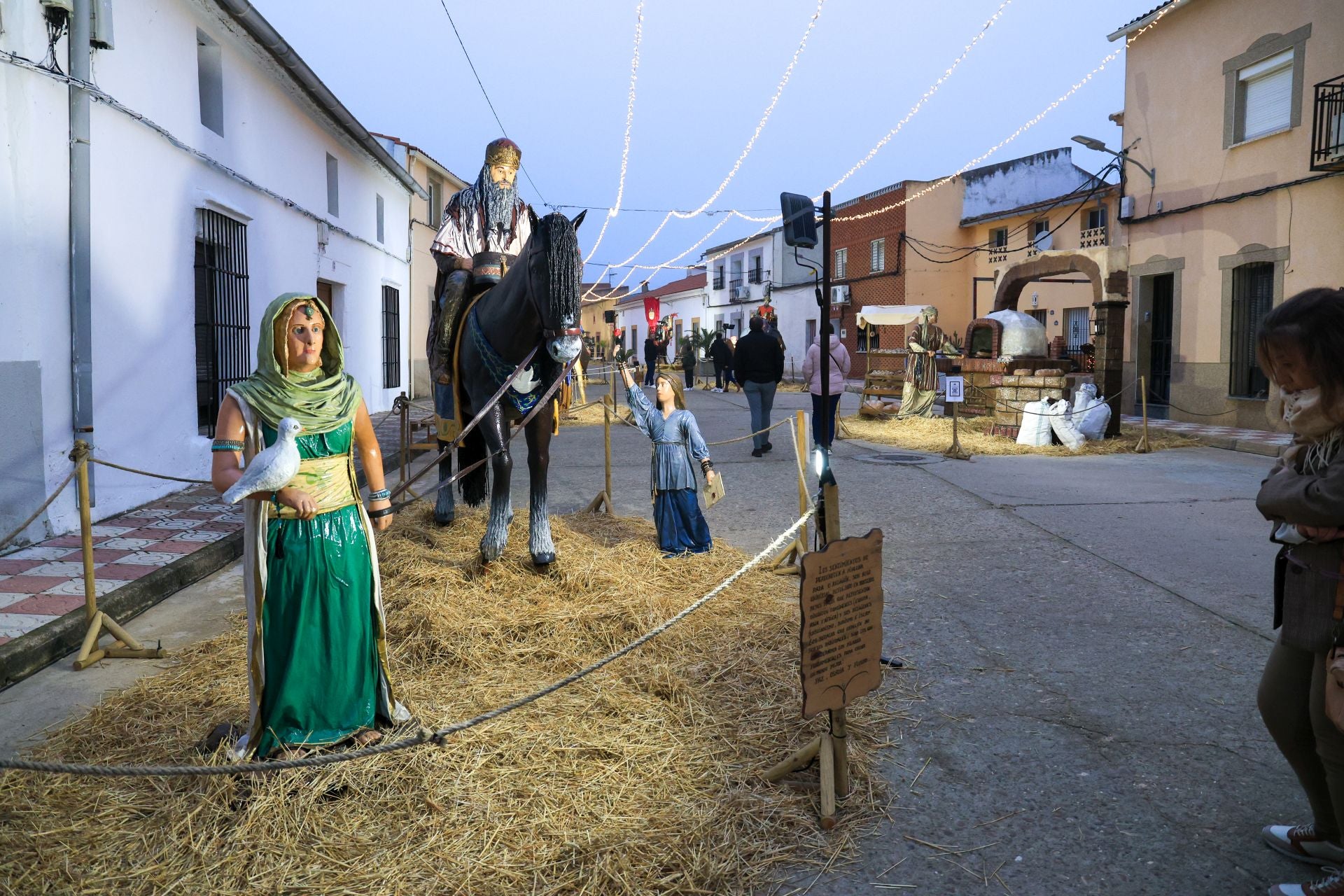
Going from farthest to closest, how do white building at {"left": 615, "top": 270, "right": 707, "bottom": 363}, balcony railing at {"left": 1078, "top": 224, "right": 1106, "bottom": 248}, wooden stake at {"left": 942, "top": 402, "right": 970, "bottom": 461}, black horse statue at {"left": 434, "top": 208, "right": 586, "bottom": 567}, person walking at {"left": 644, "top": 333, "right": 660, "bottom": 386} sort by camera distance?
white building at {"left": 615, "top": 270, "right": 707, "bottom": 363} < person walking at {"left": 644, "top": 333, "right": 660, "bottom": 386} < balcony railing at {"left": 1078, "top": 224, "right": 1106, "bottom": 248} < wooden stake at {"left": 942, "top": 402, "right": 970, "bottom": 461} < black horse statue at {"left": 434, "top": 208, "right": 586, "bottom": 567}

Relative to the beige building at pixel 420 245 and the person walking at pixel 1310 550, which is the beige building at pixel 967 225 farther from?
the person walking at pixel 1310 550

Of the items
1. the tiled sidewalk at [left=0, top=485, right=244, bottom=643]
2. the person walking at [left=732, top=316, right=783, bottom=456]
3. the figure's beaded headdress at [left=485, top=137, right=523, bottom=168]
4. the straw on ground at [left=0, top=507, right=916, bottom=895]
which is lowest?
the straw on ground at [left=0, top=507, right=916, bottom=895]

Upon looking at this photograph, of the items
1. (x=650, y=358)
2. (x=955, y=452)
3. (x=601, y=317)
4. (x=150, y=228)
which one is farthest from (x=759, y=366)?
(x=601, y=317)

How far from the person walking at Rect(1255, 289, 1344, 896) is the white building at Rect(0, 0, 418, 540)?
692 cm

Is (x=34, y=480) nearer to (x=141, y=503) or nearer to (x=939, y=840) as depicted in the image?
(x=141, y=503)

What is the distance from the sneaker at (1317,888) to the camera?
2283mm

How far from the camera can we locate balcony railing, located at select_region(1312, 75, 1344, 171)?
40.6 feet

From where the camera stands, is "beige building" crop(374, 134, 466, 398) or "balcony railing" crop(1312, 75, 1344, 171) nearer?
"balcony railing" crop(1312, 75, 1344, 171)

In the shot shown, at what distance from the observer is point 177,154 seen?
26.5 ft

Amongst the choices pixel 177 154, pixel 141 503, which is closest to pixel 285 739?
pixel 141 503

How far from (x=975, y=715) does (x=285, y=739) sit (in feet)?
8.49

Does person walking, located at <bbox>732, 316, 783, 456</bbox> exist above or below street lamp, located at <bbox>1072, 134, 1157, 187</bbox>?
below

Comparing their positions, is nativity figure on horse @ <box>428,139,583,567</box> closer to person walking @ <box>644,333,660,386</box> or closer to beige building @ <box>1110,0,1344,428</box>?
beige building @ <box>1110,0,1344,428</box>

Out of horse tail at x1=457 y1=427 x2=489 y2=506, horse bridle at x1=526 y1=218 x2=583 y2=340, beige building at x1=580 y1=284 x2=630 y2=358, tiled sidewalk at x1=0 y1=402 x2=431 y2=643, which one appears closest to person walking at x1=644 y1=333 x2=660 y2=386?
tiled sidewalk at x1=0 y1=402 x2=431 y2=643
